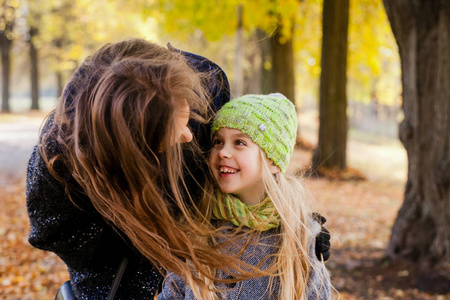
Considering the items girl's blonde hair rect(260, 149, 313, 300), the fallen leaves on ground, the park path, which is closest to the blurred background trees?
girl's blonde hair rect(260, 149, 313, 300)

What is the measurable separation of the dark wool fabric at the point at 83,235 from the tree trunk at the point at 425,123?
2.88 metres

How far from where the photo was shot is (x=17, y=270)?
474 cm

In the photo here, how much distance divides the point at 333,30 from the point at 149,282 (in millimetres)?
7504

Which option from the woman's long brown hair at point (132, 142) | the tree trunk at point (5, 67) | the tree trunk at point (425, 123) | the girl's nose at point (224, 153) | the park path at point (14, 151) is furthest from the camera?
the tree trunk at point (5, 67)

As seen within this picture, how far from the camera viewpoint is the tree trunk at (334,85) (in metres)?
8.33

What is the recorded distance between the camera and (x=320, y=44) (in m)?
10.8

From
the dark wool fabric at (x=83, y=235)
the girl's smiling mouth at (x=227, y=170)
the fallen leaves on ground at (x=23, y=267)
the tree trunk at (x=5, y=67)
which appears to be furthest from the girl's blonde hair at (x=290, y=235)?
the tree trunk at (x=5, y=67)

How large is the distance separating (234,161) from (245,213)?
0.25 meters

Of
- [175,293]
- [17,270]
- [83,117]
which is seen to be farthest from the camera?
[17,270]

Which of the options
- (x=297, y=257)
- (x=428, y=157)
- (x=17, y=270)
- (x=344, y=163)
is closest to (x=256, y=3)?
(x=344, y=163)

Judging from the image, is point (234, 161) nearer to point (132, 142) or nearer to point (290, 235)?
point (290, 235)

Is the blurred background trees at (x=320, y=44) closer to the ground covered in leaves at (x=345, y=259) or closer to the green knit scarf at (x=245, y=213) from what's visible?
the ground covered in leaves at (x=345, y=259)

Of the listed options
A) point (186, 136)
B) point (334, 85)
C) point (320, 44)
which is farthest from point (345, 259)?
point (320, 44)

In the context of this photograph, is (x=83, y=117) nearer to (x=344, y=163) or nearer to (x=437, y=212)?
(x=437, y=212)
